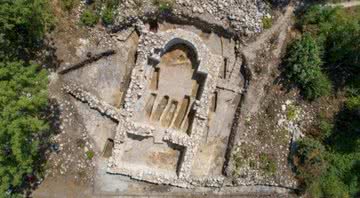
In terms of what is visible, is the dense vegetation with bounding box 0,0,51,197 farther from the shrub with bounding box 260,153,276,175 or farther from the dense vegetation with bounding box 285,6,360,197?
the dense vegetation with bounding box 285,6,360,197

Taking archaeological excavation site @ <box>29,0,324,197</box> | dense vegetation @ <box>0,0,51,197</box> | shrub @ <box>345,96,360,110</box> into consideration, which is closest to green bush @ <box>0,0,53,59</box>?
dense vegetation @ <box>0,0,51,197</box>

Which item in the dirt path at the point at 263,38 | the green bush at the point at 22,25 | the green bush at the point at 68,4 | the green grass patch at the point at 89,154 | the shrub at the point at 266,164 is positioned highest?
the dirt path at the point at 263,38

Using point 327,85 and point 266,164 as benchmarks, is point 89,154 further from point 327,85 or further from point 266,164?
point 327,85

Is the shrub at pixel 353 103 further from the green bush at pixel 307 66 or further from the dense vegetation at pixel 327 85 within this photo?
the green bush at pixel 307 66

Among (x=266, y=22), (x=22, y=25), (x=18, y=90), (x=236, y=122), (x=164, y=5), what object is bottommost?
(x=18, y=90)

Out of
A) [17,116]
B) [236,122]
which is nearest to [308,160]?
[236,122]

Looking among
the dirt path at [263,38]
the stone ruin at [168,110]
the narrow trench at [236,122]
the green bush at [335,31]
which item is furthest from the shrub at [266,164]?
Result: the green bush at [335,31]
